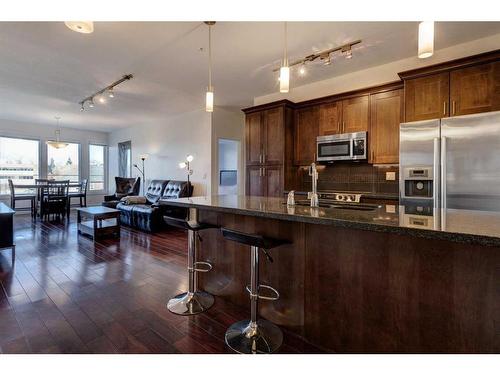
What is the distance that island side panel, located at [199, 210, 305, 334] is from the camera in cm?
183

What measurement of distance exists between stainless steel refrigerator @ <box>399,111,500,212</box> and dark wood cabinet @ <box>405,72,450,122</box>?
15 cm

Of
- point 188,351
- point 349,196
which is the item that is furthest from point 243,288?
point 349,196

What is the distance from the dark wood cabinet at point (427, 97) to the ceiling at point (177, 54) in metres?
0.44

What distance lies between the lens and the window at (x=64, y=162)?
312 inches

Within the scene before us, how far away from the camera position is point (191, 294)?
92.1 inches

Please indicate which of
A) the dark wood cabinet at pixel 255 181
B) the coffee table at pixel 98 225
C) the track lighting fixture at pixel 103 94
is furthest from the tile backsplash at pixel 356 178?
the coffee table at pixel 98 225

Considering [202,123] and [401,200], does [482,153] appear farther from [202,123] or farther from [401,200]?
[202,123]

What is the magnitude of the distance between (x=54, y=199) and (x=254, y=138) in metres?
5.07

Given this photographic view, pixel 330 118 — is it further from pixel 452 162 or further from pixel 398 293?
pixel 398 293

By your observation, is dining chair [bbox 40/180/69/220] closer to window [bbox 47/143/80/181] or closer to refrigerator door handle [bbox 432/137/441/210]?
window [bbox 47/143/80/181]

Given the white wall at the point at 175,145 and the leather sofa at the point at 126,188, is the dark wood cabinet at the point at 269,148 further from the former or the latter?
the leather sofa at the point at 126,188

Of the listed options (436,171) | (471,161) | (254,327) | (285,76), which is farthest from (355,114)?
(254,327)

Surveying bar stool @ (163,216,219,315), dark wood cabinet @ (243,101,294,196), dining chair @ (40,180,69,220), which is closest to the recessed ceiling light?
bar stool @ (163,216,219,315)
